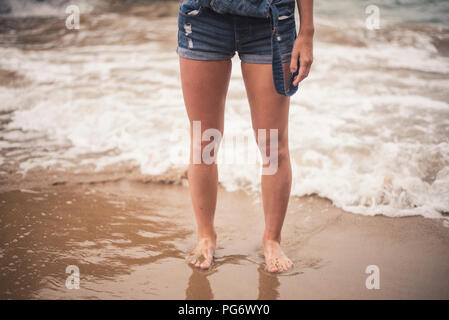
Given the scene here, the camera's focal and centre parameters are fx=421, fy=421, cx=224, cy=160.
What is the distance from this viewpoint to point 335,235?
2.43m

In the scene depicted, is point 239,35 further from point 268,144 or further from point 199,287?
point 199,287

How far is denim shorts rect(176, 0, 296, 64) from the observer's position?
1.70 meters

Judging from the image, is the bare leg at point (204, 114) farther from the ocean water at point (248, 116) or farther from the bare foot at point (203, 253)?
the ocean water at point (248, 116)

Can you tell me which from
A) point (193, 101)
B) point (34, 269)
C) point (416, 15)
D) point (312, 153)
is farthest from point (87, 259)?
point (416, 15)

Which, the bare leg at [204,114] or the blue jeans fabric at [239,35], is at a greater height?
the blue jeans fabric at [239,35]

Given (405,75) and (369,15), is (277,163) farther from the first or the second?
(369,15)

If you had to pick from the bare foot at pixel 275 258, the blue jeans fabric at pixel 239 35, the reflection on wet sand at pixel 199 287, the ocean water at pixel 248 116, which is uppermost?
the blue jeans fabric at pixel 239 35

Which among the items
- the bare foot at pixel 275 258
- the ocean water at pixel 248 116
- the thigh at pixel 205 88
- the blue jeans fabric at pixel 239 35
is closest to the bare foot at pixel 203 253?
the bare foot at pixel 275 258

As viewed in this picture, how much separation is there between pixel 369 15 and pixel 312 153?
8541mm

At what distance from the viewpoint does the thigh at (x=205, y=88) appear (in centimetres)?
182

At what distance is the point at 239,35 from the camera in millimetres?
1728

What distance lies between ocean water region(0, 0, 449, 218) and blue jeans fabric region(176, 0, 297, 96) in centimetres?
138

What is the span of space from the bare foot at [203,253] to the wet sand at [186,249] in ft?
0.14

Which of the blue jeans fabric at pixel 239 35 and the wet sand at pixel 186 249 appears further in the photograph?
the wet sand at pixel 186 249
